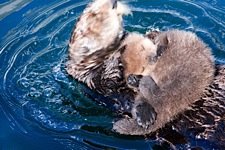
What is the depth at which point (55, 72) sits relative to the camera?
4.02 meters

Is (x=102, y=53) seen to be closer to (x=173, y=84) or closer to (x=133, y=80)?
(x=133, y=80)

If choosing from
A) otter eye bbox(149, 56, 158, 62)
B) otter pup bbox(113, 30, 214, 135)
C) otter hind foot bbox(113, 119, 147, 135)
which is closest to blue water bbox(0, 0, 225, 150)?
otter hind foot bbox(113, 119, 147, 135)

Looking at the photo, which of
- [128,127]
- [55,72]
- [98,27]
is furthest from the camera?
[55,72]

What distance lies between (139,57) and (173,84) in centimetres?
45

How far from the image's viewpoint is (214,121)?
3.00 m

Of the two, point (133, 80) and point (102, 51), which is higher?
point (102, 51)

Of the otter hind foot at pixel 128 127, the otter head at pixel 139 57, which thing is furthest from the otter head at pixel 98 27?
the otter hind foot at pixel 128 127

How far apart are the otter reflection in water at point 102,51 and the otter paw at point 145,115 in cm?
21

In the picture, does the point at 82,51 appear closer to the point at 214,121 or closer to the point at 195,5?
the point at 214,121

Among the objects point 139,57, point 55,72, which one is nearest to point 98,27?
point 139,57

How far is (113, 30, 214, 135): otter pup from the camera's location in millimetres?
3016

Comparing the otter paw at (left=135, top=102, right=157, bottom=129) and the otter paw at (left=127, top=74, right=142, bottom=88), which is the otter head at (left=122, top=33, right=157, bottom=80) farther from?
the otter paw at (left=135, top=102, right=157, bottom=129)

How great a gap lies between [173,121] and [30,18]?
2429mm

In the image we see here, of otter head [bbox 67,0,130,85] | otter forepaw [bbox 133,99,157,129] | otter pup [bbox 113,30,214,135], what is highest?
otter head [bbox 67,0,130,85]
